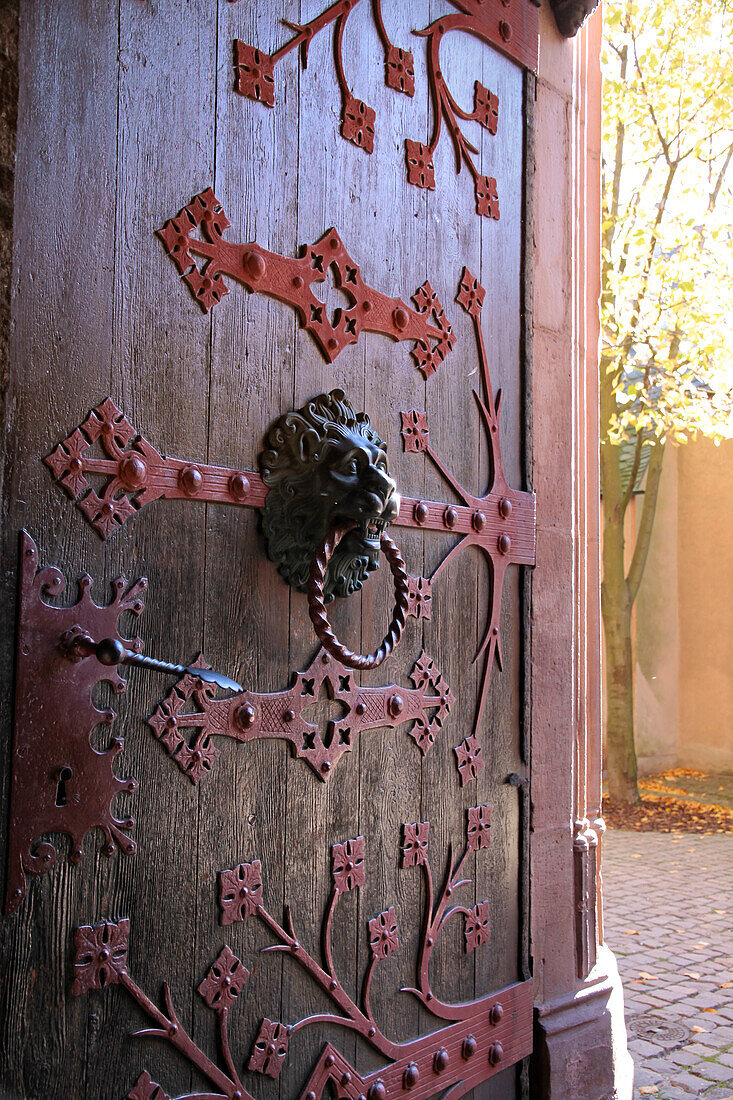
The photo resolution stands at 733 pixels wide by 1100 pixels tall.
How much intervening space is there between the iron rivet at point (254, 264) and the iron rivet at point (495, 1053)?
1741 mm

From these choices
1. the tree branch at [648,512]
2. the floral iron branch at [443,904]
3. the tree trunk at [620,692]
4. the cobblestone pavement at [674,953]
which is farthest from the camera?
the tree branch at [648,512]

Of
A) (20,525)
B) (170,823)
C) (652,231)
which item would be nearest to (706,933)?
(170,823)

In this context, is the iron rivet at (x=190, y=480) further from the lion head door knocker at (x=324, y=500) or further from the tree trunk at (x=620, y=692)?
the tree trunk at (x=620, y=692)

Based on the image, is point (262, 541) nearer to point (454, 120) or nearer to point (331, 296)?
point (331, 296)

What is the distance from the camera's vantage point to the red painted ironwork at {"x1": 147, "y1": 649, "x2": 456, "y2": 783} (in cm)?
150

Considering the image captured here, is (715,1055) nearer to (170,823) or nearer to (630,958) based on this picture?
(630,958)

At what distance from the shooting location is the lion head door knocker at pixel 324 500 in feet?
5.27

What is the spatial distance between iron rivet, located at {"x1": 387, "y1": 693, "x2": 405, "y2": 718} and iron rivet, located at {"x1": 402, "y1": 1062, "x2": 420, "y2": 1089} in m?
0.71

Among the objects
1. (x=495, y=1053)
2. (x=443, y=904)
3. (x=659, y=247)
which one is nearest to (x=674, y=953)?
(x=495, y=1053)

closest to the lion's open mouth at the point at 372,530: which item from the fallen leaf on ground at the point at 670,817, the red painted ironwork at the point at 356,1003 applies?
the red painted ironwork at the point at 356,1003

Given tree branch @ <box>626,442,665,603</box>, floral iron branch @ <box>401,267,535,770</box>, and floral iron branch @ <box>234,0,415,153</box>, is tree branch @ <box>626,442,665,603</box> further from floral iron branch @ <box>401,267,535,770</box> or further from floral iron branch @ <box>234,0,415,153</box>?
floral iron branch @ <box>234,0,415,153</box>

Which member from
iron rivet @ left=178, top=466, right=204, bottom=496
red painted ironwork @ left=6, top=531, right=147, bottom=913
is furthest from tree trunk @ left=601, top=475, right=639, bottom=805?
red painted ironwork @ left=6, top=531, right=147, bottom=913

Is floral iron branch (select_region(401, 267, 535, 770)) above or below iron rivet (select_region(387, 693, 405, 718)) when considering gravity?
above

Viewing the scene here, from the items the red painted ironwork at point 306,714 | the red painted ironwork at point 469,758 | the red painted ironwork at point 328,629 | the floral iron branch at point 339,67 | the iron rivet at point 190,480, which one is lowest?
the red painted ironwork at point 469,758
